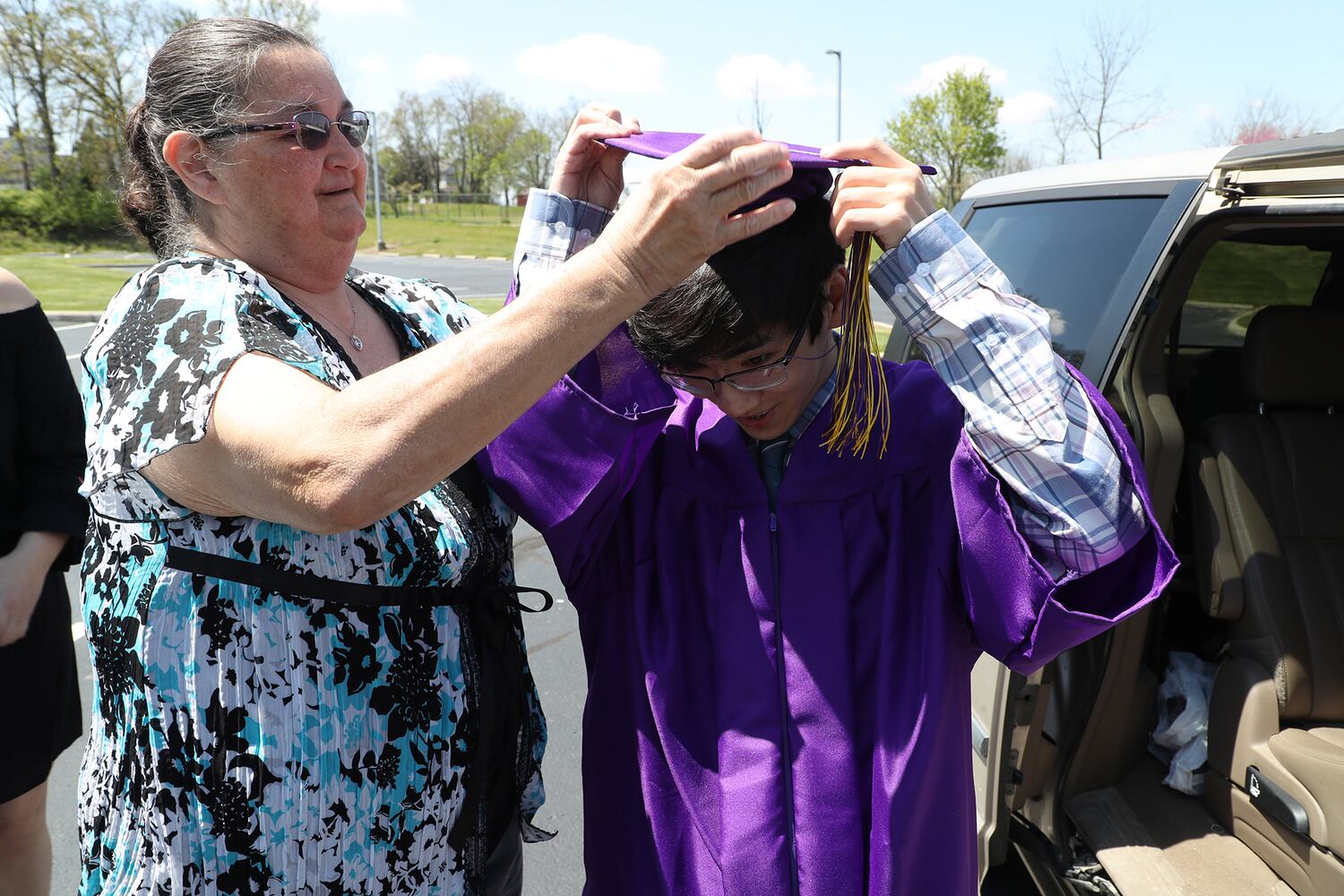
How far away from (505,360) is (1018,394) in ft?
1.99

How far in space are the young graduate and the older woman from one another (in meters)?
0.19

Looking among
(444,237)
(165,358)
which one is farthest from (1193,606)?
(444,237)

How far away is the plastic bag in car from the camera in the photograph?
8.84 ft

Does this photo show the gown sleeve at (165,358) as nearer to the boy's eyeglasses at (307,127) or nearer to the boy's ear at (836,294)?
the boy's eyeglasses at (307,127)

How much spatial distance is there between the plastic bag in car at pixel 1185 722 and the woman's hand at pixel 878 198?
7.05 ft

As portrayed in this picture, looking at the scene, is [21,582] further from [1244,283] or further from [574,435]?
[1244,283]

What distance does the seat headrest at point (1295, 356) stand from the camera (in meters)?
2.72

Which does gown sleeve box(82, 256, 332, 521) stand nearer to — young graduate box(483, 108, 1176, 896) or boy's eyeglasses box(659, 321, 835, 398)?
young graduate box(483, 108, 1176, 896)

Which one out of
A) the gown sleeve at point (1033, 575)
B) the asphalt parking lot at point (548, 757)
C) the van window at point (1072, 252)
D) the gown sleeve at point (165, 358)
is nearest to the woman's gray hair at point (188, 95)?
the gown sleeve at point (165, 358)

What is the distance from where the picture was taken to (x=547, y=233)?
4.77 feet

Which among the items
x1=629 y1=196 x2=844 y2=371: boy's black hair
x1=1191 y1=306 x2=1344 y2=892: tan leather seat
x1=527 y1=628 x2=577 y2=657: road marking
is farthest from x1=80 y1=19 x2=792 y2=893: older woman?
x1=527 y1=628 x2=577 y2=657: road marking

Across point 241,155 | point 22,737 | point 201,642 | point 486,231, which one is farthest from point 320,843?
point 486,231

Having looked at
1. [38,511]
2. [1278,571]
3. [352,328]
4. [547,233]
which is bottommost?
[1278,571]

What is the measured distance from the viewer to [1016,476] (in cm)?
119
